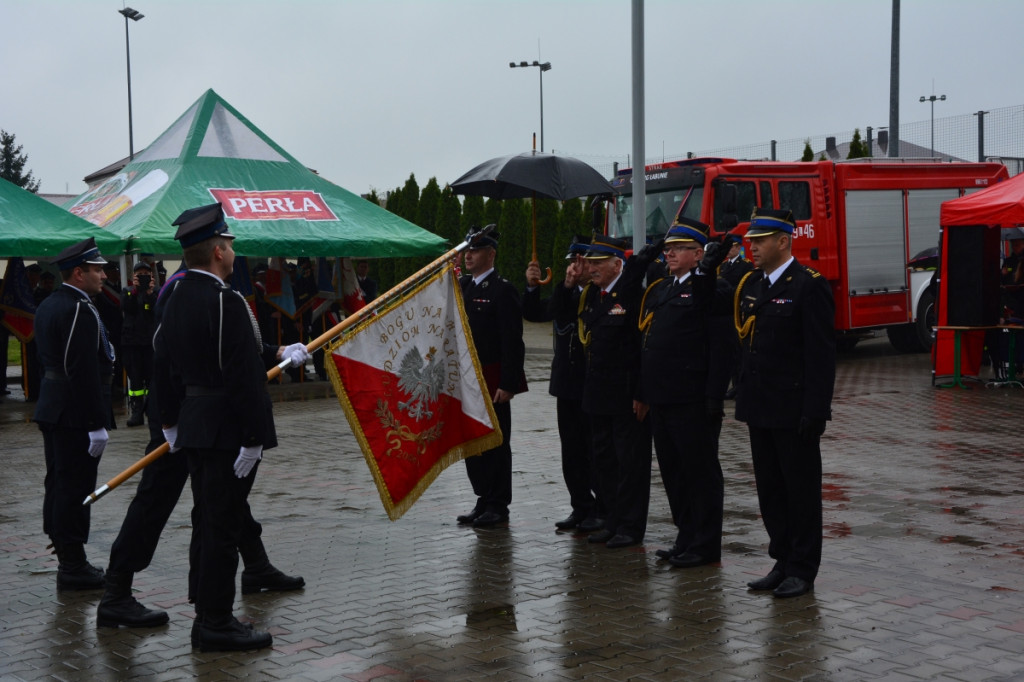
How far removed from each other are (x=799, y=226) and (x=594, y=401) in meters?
12.5

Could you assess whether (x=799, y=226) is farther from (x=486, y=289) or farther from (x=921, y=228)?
(x=486, y=289)

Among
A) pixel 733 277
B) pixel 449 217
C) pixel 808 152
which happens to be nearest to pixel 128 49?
pixel 449 217

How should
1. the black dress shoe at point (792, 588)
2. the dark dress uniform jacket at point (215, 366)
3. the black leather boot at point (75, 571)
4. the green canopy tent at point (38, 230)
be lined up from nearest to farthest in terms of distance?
the dark dress uniform jacket at point (215, 366) < the black dress shoe at point (792, 588) < the black leather boot at point (75, 571) < the green canopy tent at point (38, 230)

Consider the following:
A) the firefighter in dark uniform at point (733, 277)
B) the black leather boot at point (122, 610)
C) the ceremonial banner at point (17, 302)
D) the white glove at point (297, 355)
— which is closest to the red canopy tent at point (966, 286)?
the firefighter in dark uniform at point (733, 277)

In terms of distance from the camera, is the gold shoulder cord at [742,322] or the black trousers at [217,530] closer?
the black trousers at [217,530]

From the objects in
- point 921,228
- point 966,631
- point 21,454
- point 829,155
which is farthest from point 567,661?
point 829,155

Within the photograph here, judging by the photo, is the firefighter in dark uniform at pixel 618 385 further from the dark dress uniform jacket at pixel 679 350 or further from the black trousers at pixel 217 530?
the black trousers at pixel 217 530

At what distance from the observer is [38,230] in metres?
16.6

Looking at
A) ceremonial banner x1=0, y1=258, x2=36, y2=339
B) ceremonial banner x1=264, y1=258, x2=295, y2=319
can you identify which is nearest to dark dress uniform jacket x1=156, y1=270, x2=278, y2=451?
ceremonial banner x1=0, y1=258, x2=36, y2=339

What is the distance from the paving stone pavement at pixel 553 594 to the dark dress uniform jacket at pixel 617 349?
909 mm

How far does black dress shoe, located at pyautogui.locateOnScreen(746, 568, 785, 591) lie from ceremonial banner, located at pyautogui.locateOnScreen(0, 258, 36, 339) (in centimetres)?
1396

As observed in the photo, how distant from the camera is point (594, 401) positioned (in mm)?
7461

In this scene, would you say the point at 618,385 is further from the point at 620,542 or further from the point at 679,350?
the point at 620,542

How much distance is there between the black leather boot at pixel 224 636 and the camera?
5.42 metres
